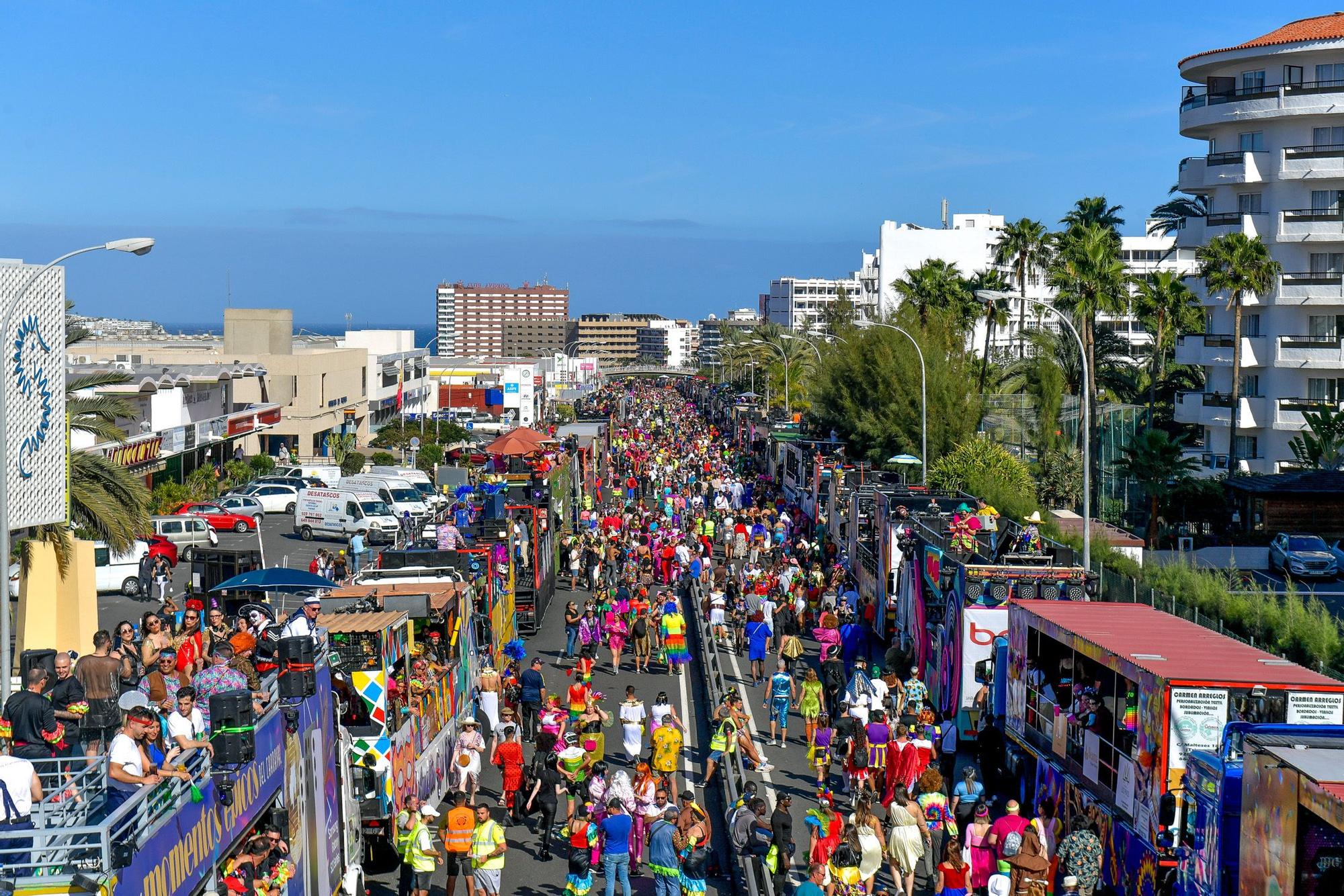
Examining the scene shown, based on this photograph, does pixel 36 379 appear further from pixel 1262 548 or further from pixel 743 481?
pixel 743 481

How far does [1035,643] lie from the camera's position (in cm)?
1694

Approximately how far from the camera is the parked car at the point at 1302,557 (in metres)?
34.1

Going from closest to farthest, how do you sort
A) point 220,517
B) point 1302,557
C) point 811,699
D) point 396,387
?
point 811,699 → point 1302,557 → point 220,517 → point 396,387

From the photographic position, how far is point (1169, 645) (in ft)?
46.4

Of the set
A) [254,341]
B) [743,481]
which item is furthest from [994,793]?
[254,341]

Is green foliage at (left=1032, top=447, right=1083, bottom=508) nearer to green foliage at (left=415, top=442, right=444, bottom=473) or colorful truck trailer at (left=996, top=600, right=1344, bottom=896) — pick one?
colorful truck trailer at (left=996, top=600, right=1344, bottom=896)

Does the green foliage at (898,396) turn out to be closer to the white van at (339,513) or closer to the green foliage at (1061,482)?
the green foliage at (1061,482)

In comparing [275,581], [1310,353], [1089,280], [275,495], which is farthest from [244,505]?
[1310,353]

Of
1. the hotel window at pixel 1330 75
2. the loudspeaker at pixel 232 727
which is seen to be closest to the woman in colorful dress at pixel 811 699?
the loudspeaker at pixel 232 727

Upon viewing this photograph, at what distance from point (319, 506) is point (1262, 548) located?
2604 centimetres

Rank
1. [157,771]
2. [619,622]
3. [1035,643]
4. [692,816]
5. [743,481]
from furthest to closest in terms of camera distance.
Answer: [743,481]
[619,622]
[1035,643]
[692,816]
[157,771]

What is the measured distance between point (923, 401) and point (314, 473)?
26534 millimetres

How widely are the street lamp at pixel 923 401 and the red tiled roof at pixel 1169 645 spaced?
65.5 feet

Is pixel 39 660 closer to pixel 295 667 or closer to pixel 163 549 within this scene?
pixel 295 667
